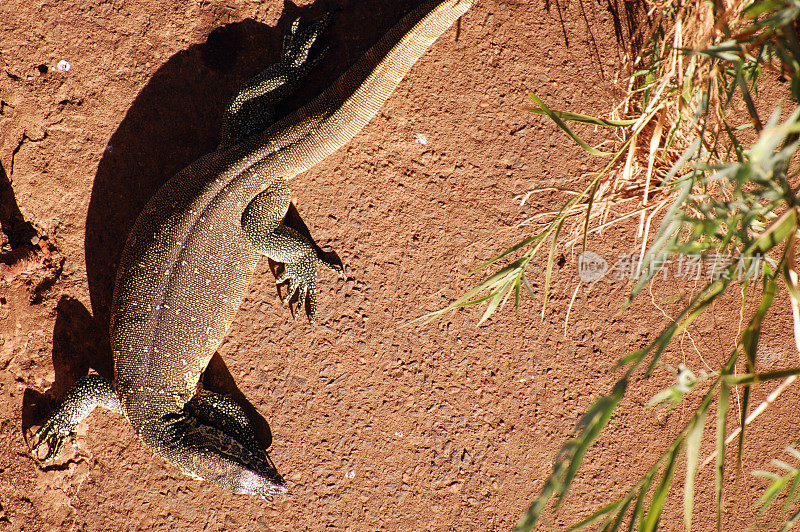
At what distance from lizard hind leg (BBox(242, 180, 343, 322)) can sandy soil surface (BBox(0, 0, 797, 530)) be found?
0.12m

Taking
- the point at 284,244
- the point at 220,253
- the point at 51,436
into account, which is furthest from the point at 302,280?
the point at 51,436

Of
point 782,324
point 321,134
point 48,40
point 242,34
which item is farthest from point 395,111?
point 782,324

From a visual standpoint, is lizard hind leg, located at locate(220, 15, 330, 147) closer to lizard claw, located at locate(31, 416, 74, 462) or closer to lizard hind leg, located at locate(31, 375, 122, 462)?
lizard hind leg, located at locate(31, 375, 122, 462)

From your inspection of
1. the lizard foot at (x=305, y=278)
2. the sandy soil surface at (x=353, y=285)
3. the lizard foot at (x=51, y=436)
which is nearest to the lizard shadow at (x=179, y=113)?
the sandy soil surface at (x=353, y=285)

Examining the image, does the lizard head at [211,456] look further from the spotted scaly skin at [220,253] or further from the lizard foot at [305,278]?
the lizard foot at [305,278]

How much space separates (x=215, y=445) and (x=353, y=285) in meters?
1.34

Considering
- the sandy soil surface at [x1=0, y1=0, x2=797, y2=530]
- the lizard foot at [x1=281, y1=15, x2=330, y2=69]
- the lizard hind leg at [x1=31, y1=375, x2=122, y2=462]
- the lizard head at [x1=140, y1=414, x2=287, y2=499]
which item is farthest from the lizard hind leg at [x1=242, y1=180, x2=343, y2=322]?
the lizard hind leg at [x1=31, y1=375, x2=122, y2=462]

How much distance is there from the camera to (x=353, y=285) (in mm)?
3461

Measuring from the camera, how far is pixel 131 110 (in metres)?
3.40

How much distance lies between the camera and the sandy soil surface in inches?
133

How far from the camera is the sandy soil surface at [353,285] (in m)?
3.39

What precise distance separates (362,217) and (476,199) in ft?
2.52

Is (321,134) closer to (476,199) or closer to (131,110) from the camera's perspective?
(476,199)

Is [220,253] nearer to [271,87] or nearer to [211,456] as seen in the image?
[271,87]
